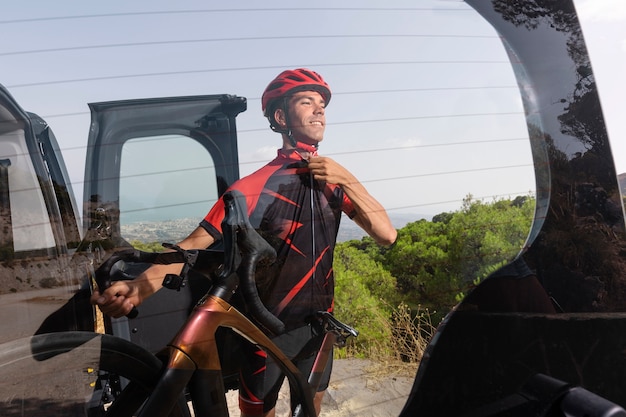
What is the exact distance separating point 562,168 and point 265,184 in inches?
39.7

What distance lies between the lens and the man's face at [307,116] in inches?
61.9

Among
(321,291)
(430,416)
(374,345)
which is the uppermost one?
(321,291)

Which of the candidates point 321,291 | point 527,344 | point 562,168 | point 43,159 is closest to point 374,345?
point 321,291

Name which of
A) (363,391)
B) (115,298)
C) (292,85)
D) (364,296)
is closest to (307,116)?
(292,85)

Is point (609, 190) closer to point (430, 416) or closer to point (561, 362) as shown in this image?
point (561, 362)

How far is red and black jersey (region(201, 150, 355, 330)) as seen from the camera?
60.2 inches

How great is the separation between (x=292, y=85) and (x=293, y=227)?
0.38 m

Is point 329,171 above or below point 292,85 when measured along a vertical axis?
below

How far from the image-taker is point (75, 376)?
146 centimetres

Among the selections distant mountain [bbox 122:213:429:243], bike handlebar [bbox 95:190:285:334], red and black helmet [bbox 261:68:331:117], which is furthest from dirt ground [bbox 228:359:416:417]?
red and black helmet [bbox 261:68:331:117]

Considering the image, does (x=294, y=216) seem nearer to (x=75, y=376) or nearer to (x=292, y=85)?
(x=292, y=85)

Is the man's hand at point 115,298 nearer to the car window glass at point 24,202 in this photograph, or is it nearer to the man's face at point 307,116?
the car window glass at point 24,202

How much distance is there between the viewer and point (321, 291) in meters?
1.63

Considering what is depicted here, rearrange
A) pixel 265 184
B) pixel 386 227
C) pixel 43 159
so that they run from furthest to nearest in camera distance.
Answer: pixel 386 227 < pixel 265 184 < pixel 43 159
